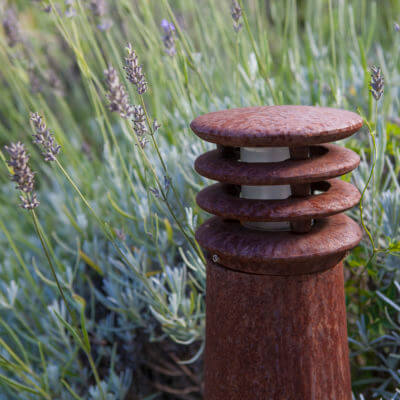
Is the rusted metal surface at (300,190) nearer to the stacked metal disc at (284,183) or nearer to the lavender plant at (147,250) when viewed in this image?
the stacked metal disc at (284,183)

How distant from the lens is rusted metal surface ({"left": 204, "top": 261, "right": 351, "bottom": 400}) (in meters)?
0.75

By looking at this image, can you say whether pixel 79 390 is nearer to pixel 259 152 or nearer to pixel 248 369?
pixel 248 369

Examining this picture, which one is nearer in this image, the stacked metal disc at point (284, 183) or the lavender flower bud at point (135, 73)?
the stacked metal disc at point (284, 183)

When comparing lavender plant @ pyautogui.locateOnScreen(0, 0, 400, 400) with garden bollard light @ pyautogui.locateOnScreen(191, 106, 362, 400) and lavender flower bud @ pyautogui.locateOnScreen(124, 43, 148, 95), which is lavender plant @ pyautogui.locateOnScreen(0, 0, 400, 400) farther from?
garden bollard light @ pyautogui.locateOnScreen(191, 106, 362, 400)

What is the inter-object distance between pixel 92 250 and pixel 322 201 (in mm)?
834

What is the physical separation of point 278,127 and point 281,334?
1.08 ft

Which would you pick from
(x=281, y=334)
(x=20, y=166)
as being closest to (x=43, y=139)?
(x=20, y=166)

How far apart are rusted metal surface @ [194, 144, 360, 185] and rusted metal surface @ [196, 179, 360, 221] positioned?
4 cm

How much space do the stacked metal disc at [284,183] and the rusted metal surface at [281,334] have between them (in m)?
0.03

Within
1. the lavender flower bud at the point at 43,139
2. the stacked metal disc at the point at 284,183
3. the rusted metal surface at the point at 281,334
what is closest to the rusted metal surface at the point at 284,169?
the stacked metal disc at the point at 284,183

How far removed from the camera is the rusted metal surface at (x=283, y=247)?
2.29 ft

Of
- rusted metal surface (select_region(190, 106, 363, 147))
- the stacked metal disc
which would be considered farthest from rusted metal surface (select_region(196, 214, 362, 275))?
rusted metal surface (select_region(190, 106, 363, 147))

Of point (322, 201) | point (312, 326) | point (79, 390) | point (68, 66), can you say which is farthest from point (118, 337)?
Answer: point (68, 66)

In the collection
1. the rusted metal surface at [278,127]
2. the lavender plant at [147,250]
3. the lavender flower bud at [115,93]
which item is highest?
the lavender flower bud at [115,93]
